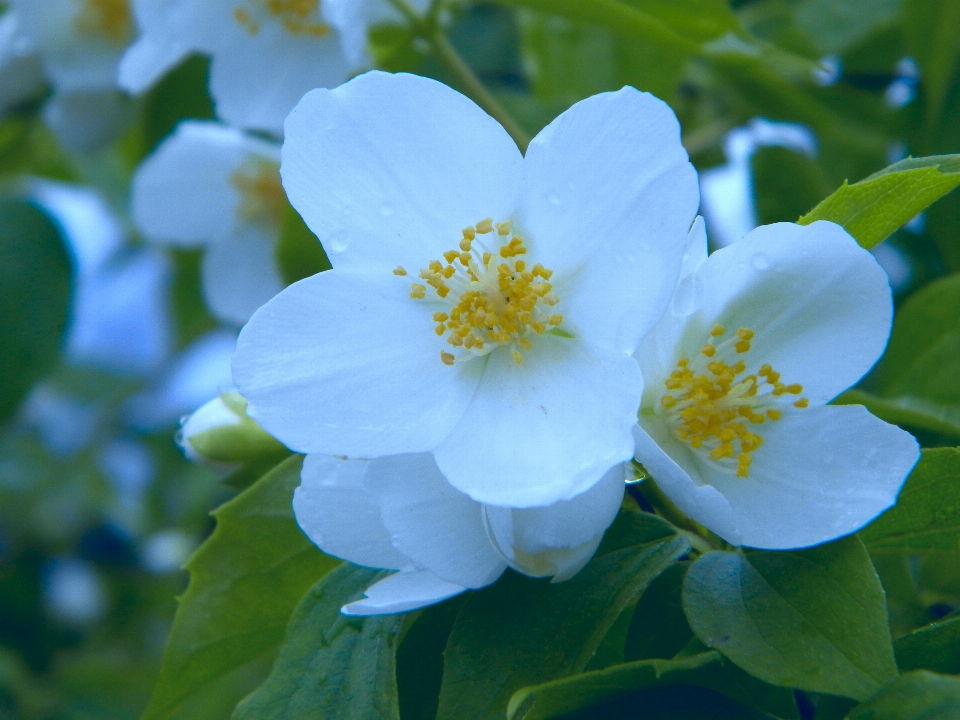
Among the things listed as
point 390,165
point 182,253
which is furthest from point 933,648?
point 182,253

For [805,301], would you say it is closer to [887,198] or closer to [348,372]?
[887,198]

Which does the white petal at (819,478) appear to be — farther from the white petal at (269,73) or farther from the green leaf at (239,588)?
the white petal at (269,73)

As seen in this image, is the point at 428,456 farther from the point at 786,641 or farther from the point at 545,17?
the point at 545,17

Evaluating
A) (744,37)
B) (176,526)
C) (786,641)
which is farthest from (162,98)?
(176,526)

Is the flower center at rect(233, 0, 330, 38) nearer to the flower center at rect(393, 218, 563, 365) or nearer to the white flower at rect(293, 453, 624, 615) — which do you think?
the flower center at rect(393, 218, 563, 365)

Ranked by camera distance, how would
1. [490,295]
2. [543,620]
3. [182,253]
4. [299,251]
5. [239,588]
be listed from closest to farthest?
[543,620], [490,295], [239,588], [299,251], [182,253]

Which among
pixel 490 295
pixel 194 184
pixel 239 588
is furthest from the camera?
pixel 194 184

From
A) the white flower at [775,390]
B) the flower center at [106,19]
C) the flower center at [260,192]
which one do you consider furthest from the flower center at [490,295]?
the flower center at [106,19]
